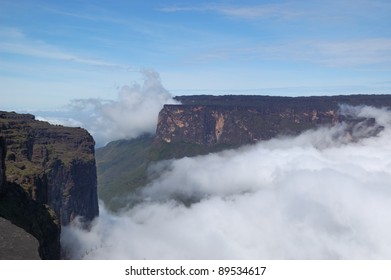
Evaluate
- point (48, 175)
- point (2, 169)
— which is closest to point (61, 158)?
point (48, 175)

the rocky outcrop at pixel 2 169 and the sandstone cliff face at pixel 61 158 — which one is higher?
the rocky outcrop at pixel 2 169

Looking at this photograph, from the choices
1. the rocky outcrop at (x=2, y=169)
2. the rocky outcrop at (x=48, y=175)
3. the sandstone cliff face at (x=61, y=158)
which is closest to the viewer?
the rocky outcrop at (x=2, y=169)

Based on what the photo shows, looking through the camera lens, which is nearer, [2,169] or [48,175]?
[2,169]

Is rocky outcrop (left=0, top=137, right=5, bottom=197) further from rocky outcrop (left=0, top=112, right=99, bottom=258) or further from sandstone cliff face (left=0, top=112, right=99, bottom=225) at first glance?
sandstone cliff face (left=0, top=112, right=99, bottom=225)

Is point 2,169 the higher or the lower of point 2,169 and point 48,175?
the higher

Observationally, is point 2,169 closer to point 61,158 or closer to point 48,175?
point 48,175

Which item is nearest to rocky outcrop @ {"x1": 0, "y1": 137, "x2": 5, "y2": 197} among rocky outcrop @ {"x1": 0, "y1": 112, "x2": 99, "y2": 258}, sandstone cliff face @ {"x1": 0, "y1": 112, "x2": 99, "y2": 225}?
rocky outcrop @ {"x1": 0, "y1": 112, "x2": 99, "y2": 258}

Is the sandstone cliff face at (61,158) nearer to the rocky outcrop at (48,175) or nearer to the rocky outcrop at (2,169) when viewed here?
the rocky outcrop at (48,175)

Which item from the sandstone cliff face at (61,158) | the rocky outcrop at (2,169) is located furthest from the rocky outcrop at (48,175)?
the rocky outcrop at (2,169)

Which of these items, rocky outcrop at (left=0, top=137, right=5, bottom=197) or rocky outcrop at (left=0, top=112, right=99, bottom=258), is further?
rocky outcrop at (left=0, top=112, right=99, bottom=258)
